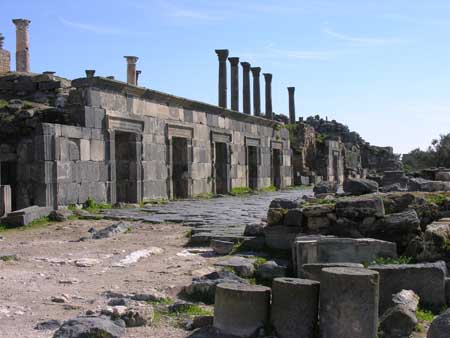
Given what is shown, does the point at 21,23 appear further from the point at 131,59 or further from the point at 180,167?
the point at 180,167

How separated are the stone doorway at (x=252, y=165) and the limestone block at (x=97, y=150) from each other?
10.6 meters

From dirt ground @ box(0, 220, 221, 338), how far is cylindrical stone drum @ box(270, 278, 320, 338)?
0.81 m

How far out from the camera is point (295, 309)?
475 cm

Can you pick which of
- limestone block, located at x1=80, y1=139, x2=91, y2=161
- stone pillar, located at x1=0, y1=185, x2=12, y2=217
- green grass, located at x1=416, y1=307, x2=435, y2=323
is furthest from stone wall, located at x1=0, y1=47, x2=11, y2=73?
green grass, located at x1=416, y1=307, x2=435, y2=323

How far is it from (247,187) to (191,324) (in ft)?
61.1

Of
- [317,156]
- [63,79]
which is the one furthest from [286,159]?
[63,79]

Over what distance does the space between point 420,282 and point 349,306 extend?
153 cm

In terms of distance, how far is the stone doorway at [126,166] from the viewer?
628 inches

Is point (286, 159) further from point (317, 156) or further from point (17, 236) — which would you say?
point (17, 236)

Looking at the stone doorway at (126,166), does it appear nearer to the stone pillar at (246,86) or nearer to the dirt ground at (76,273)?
the dirt ground at (76,273)

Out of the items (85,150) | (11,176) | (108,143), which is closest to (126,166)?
(108,143)

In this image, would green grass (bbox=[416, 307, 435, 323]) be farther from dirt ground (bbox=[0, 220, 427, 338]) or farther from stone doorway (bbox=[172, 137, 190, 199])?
stone doorway (bbox=[172, 137, 190, 199])

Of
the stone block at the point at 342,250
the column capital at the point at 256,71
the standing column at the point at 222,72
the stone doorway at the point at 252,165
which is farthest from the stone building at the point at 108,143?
the column capital at the point at 256,71

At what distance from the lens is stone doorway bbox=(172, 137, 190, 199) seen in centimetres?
1880
